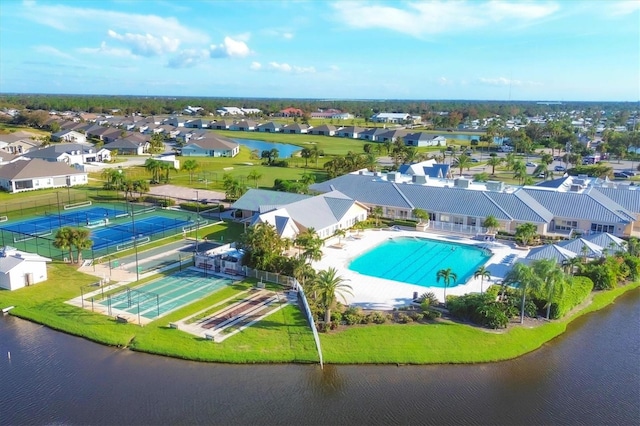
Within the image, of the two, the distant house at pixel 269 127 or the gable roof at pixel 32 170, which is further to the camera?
the distant house at pixel 269 127

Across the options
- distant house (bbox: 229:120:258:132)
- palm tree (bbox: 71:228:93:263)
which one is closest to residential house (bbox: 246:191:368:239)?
palm tree (bbox: 71:228:93:263)

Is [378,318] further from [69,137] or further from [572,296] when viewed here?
[69,137]

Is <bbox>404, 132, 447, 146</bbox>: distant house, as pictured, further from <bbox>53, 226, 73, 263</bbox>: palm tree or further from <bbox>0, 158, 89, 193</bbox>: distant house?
<bbox>53, 226, 73, 263</bbox>: palm tree

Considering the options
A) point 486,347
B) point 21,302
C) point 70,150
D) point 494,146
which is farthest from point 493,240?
point 494,146

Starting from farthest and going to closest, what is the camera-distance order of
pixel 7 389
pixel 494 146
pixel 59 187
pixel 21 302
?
pixel 494 146, pixel 59 187, pixel 21 302, pixel 7 389

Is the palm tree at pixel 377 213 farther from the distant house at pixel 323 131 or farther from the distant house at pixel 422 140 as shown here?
the distant house at pixel 323 131

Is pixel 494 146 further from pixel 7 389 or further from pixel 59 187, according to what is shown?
pixel 7 389

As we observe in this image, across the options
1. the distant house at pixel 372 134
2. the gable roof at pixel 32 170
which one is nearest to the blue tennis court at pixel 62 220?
the gable roof at pixel 32 170
